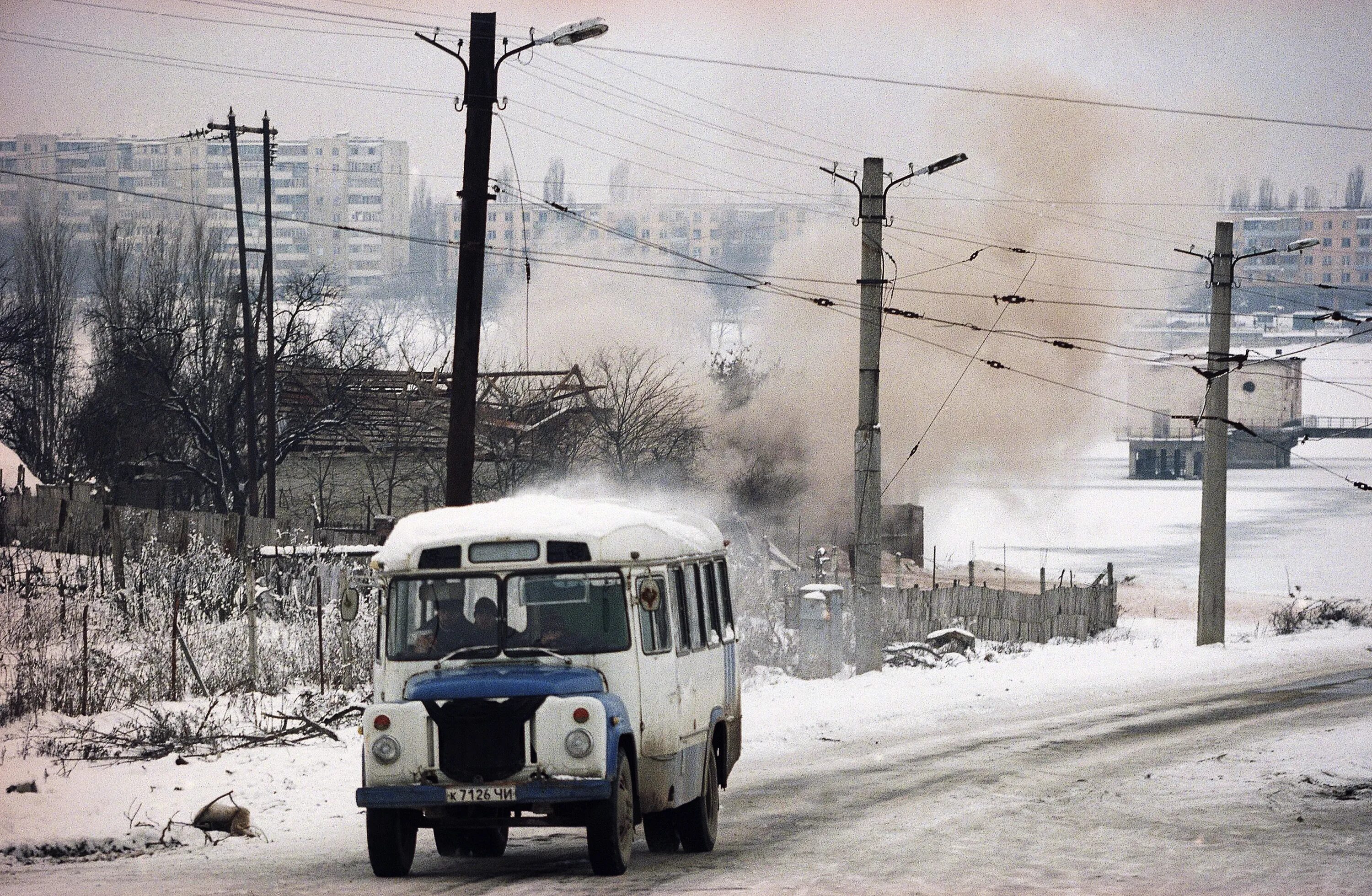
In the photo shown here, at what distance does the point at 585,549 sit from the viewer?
37.4 ft

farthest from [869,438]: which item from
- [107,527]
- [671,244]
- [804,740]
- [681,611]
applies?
[671,244]

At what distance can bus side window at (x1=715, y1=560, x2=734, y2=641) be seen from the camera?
47.3 feet

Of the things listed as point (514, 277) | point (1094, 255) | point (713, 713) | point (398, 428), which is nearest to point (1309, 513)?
point (1094, 255)

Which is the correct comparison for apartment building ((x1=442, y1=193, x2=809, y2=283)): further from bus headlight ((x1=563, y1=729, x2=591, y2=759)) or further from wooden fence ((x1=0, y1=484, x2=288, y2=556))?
bus headlight ((x1=563, y1=729, x2=591, y2=759))

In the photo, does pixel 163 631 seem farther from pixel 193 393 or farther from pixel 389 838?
pixel 193 393

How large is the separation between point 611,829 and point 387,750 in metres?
1.57

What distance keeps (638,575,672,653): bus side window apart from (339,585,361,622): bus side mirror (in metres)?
2.00

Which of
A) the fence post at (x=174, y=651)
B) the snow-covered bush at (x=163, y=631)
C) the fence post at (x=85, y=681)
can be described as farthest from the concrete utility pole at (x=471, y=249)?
the fence post at (x=85, y=681)

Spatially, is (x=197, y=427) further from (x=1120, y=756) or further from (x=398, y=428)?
(x=1120, y=756)

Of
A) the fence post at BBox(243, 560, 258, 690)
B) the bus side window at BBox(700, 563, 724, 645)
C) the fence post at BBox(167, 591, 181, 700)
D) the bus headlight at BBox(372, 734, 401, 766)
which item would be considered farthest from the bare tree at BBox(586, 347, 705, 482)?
the bus headlight at BBox(372, 734, 401, 766)

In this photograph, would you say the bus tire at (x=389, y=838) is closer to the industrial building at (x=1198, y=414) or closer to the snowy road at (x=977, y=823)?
the snowy road at (x=977, y=823)

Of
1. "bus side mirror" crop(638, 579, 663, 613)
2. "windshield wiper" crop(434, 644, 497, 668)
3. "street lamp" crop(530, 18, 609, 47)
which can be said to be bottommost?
"windshield wiper" crop(434, 644, 497, 668)

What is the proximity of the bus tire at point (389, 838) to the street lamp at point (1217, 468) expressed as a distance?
2745 cm

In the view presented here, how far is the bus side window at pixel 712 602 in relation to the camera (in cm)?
1352
